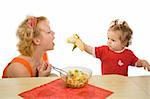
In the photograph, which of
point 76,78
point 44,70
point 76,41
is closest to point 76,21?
point 76,41

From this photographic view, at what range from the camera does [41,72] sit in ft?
5.25

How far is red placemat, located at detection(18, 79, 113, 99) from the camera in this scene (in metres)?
1.13

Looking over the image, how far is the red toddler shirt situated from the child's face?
32mm

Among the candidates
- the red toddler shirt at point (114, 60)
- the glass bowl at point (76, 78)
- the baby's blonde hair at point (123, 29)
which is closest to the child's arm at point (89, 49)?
the red toddler shirt at point (114, 60)

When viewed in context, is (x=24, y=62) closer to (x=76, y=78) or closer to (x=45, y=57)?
(x=45, y=57)

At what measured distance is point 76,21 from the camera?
194 centimetres

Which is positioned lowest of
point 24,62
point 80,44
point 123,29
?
point 24,62

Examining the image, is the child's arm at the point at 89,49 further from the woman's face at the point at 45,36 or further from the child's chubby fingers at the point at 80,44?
the woman's face at the point at 45,36

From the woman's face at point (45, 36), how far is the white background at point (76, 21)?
13 cm

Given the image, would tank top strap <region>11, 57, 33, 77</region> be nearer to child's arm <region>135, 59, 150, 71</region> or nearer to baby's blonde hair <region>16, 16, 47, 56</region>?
baby's blonde hair <region>16, 16, 47, 56</region>

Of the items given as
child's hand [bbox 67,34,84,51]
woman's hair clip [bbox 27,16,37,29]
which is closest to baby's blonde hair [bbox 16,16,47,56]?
woman's hair clip [bbox 27,16,37,29]

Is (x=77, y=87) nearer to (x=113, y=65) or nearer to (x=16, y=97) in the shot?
(x=16, y=97)

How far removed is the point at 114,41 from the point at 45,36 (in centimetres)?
51

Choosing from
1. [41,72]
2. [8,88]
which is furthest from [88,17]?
[8,88]
